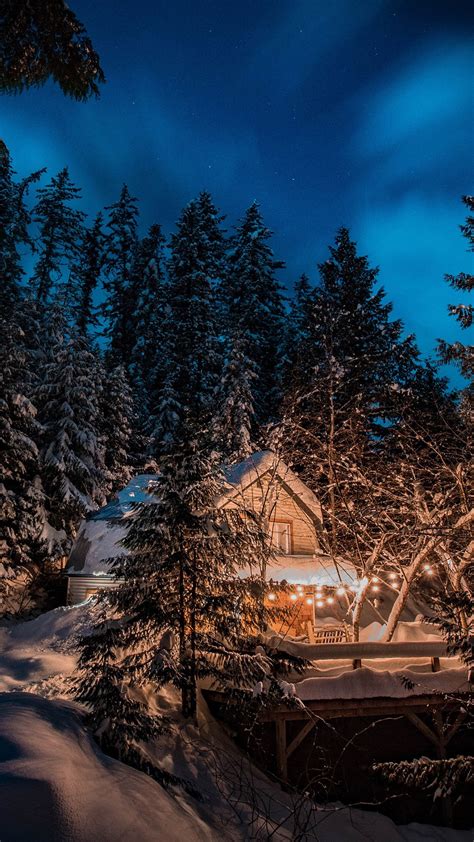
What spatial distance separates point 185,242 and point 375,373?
18.5m

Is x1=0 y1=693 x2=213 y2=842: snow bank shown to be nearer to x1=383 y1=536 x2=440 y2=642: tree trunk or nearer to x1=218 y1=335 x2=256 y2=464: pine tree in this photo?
x1=383 y1=536 x2=440 y2=642: tree trunk

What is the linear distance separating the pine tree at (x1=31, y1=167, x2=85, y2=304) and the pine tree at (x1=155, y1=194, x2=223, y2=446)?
23.3 ft

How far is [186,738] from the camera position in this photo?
8.27 meters

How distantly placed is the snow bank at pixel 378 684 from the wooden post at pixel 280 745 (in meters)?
0.70

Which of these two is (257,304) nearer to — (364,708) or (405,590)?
(405,590)

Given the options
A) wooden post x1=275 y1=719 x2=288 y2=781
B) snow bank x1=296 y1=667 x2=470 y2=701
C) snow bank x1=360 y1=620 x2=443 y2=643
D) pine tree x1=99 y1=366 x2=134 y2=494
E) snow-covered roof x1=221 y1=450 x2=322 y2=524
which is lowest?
wooden post x1=275 y1=719 x2=288 y2=781

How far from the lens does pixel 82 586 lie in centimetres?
1948

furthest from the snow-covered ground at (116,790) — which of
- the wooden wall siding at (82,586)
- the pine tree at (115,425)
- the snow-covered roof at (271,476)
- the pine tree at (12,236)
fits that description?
the pine tree at (12,236)

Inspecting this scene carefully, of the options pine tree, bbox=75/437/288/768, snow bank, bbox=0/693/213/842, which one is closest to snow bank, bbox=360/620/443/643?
pine tree, bbox=75/437/288/768

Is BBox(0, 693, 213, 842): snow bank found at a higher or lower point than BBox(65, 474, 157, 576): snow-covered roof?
lower

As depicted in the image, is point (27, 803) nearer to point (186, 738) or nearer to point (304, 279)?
point (186, 738)

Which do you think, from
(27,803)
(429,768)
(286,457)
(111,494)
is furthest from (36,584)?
(27,803)

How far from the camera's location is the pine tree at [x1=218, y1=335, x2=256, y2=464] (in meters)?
25.6

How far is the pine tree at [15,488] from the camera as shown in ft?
64.2
